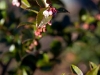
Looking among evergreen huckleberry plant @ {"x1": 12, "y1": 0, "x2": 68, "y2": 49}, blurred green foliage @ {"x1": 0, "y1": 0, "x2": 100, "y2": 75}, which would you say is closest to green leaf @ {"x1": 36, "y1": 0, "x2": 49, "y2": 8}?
evergreen huckleberry plant @ {"x1": 12, "y1": 0, "x2": 68, "y2": 49}

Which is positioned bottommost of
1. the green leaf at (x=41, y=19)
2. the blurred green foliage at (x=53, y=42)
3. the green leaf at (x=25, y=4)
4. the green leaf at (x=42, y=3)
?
the blurred green foliage at (x=53, y=42)

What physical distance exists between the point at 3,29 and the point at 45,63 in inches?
11.3

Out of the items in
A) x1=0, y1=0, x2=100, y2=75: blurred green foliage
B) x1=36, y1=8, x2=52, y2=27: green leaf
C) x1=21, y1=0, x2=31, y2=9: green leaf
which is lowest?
x1=0, y1=0, x2=100, y2=75: blurred green foliage

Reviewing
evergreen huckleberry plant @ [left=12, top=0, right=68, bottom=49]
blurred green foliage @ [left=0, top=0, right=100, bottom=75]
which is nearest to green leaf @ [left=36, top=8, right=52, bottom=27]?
evergreen huckleberry plant @ [left=12, top=0, right=68, bottom=49]

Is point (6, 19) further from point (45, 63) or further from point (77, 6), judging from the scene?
point (77, 6)

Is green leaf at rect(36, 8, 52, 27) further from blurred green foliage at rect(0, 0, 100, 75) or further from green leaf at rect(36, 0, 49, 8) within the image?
blurred green foliage at rect(0, 0, 100, 75)

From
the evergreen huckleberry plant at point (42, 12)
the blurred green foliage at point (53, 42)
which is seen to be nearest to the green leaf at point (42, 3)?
the evergreen huckleberry plant at point (42, 12)

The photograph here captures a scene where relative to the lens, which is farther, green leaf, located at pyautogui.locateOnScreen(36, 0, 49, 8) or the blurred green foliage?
the blurred green foliage

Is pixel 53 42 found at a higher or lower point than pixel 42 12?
lower

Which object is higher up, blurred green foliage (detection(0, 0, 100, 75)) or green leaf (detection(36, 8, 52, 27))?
green leaf (detection(36, 8, 52, 27))

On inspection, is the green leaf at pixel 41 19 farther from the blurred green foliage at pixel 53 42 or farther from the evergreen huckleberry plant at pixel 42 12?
the blurred green foliage at pixel 53 42

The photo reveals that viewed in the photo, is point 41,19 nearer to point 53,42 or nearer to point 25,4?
point 25,4

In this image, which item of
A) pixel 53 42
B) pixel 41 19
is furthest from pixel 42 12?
pixel 53 42

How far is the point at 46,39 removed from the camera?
2.36 meters
